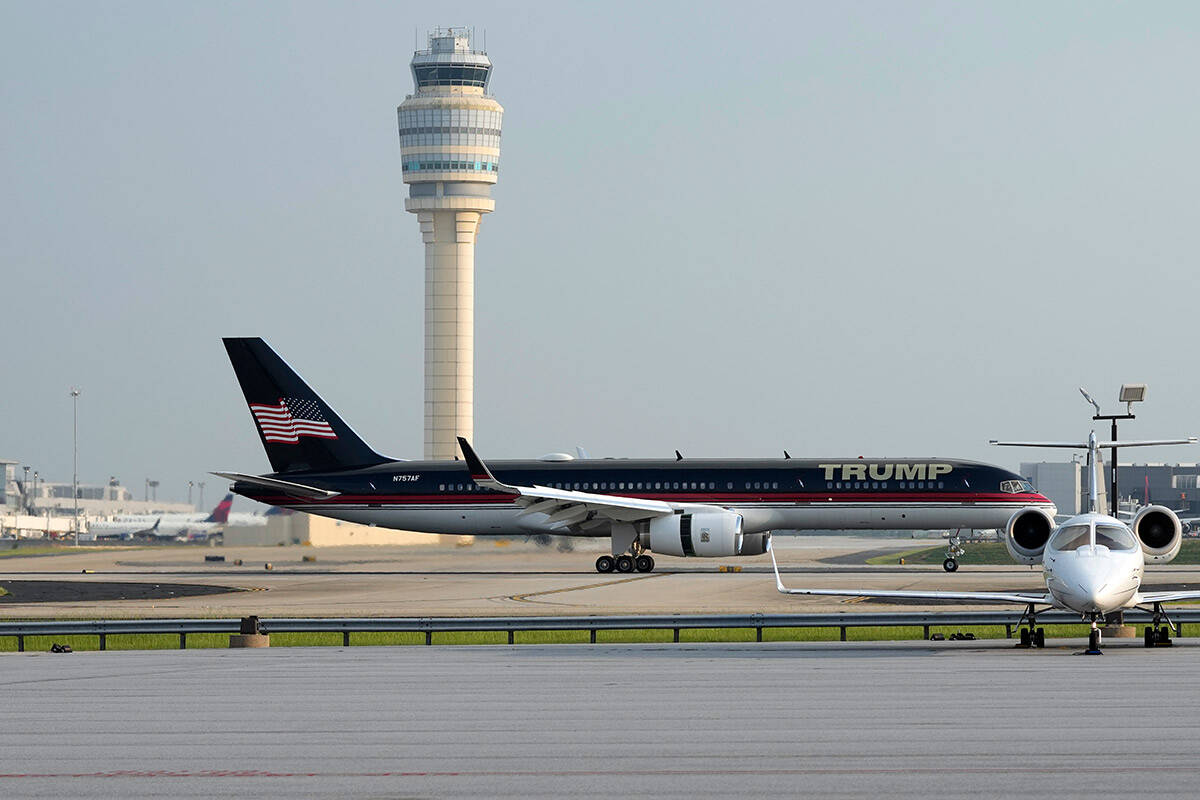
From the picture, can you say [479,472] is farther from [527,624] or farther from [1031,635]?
[1031,635]

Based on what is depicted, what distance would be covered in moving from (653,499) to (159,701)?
33742 millimetres

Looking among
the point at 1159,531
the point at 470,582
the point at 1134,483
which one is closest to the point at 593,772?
the point at 1159,531

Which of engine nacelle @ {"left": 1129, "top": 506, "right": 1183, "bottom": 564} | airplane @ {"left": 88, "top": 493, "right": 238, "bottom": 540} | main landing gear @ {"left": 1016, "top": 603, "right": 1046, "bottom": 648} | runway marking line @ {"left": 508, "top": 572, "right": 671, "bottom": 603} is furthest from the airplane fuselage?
airplane @ {"left": 88, "top": 493, "right": 238, "bottom": 540}

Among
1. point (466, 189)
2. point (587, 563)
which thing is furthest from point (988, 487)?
point (466, 189)

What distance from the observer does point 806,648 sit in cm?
2536

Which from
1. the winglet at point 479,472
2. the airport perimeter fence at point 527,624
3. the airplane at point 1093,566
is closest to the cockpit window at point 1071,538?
the airplane at point 1093,566

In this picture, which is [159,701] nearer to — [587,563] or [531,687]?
[531,687]

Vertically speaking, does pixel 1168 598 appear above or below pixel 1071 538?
below

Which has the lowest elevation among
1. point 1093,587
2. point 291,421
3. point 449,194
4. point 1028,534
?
point 1093,587

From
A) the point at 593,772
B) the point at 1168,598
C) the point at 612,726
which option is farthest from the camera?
the point at 1168,598

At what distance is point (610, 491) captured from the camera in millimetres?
51438

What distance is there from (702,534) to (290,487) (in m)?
14.2

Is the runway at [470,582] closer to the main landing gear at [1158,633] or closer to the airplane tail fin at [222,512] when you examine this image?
the main landing gear at [1158,633]

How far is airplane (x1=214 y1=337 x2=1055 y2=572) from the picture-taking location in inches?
1955
